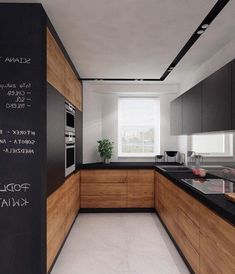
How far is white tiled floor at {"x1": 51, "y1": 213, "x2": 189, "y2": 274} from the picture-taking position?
2447mm

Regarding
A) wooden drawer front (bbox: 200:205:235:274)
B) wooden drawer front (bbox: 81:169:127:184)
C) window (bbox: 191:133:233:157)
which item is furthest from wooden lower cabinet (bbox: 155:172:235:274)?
wooden drawer front (bbox: 81:169:127:184)

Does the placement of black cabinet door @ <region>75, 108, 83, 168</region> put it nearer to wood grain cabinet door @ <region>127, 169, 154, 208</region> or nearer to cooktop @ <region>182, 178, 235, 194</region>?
wood grain cabinet door @ <region>127, 169, 154, 208</region>

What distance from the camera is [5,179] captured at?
6.55ft

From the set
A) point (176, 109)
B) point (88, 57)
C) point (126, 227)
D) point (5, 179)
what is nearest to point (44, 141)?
point (5, 179)

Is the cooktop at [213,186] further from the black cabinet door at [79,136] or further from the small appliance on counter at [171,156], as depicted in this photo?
the black cabinet door at [79,136]

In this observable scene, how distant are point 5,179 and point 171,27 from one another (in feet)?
7.24

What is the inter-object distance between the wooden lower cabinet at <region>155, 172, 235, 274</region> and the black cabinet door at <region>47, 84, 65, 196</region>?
1.39 meters

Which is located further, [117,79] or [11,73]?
[117,79]

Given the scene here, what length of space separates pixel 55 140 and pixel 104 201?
220 cm

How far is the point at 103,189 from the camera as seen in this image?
427cm

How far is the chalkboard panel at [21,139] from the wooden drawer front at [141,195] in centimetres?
245

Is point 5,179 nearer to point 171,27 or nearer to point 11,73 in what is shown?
point 11,73

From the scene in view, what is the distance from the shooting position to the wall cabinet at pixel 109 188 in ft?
14.0

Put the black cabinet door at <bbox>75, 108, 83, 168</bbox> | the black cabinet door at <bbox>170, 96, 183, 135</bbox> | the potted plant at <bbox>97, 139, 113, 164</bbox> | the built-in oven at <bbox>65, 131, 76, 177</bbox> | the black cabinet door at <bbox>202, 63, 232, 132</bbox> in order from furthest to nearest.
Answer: the potted plant at <bbox>97, 139, 113, 164</bbox> → the black cabinet door at <bbox>75, 108, 83, 168</bbox> → the black cabinet door at <bbox>170, 96, 183, 135</bbox> → the built-in oven at <bbox>65, 131, 76, 177</bbox> → the black cabinet door at <bbox>202, 63, 232, 132</bbox>
